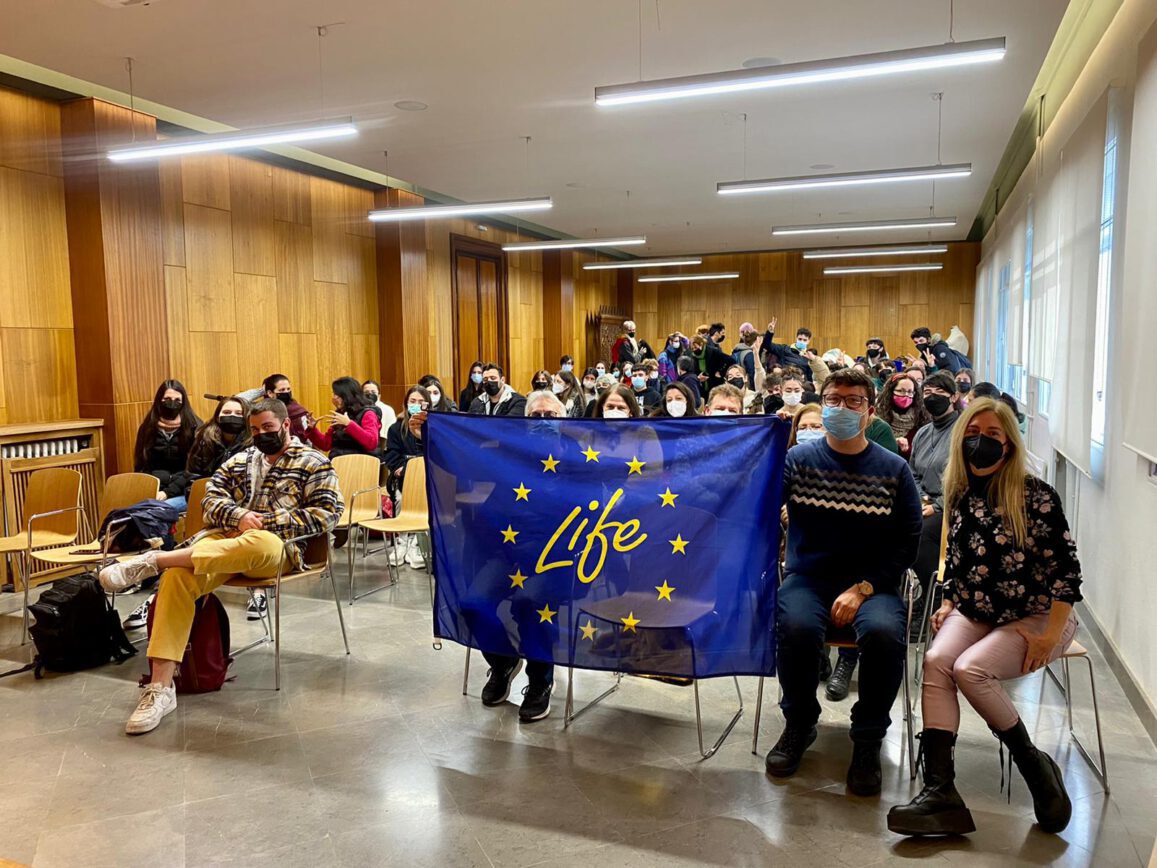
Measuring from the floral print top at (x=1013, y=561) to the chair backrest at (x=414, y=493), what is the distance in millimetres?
3331

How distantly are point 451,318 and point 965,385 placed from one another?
290 inches

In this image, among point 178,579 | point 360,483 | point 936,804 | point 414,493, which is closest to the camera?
point 936,804

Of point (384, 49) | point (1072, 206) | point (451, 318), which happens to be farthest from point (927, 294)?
point (384, 49)

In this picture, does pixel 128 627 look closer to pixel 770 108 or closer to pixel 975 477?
pixel 975 477

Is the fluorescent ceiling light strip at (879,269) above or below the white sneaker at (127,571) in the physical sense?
above

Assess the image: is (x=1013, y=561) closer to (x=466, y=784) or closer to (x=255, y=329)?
(x=466, y=784)

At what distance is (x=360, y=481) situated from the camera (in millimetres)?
5691

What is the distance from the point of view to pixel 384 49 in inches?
225

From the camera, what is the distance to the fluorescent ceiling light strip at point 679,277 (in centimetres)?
1710

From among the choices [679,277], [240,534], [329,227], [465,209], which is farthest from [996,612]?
[679,277]

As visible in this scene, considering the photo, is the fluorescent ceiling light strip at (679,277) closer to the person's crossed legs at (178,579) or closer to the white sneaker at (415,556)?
the white sneaker at (415,556)

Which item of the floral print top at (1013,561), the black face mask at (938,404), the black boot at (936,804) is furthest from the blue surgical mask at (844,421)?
the black face mask at (938,404)

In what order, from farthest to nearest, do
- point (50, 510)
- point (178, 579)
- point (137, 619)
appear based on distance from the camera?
point (50, 510) < point (137, 619) < point (178, 579)

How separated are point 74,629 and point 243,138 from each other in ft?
11.5
